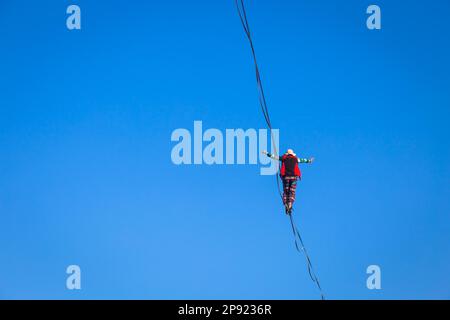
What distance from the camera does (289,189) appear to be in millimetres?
4664

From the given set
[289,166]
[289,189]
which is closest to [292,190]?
[289,189]

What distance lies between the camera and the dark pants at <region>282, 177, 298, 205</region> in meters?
4.66

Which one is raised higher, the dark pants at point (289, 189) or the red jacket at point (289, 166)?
the red jacket at point (289, 166)

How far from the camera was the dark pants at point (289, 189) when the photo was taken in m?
4.66

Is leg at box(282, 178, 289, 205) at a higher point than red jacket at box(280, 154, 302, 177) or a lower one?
lower

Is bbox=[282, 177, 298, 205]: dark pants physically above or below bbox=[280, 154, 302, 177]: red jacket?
below

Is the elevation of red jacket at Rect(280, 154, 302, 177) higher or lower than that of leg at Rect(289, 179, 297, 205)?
higher

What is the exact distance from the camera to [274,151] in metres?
4.68

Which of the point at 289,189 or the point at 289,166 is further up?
the point at 289,166

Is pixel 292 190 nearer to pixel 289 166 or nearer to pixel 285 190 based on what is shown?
pixel 285 190
